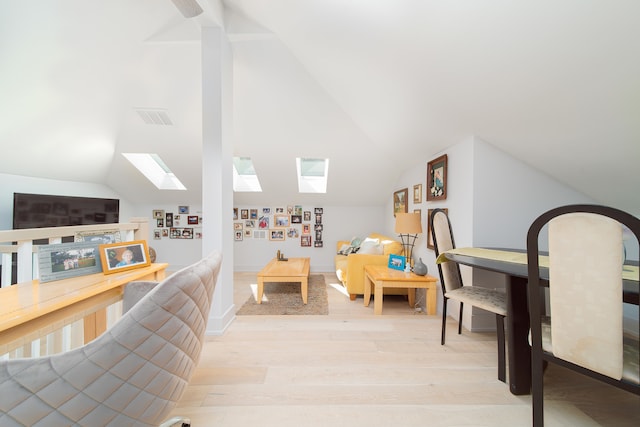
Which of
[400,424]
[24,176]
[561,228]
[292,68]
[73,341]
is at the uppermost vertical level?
[292,68]

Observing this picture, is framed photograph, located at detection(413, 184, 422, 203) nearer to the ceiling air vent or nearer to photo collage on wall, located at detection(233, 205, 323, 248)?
photo collage on wall, located at detection(233, 205, 323, 248)

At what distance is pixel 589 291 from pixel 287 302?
2695mm

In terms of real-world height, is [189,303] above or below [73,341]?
above

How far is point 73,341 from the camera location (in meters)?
1.33

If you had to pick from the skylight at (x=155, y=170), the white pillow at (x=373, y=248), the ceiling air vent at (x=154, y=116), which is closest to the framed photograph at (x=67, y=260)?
the ceiling air vent at (x=154, y=116)

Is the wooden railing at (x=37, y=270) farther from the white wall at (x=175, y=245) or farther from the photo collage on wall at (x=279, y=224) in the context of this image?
the white wall at (x=175, y=245)

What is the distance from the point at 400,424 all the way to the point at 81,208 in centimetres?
501

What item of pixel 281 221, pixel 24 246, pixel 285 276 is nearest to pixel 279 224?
pixel 281 221

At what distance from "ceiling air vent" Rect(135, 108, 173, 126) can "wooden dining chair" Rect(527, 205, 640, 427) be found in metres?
4.00

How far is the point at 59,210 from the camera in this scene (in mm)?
3367

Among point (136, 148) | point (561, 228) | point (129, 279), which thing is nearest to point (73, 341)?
point (129, 279)

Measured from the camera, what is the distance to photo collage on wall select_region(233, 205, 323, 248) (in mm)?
4906

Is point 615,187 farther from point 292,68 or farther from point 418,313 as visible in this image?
point 292,68

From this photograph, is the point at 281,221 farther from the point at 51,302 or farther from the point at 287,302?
the point at 51,302
